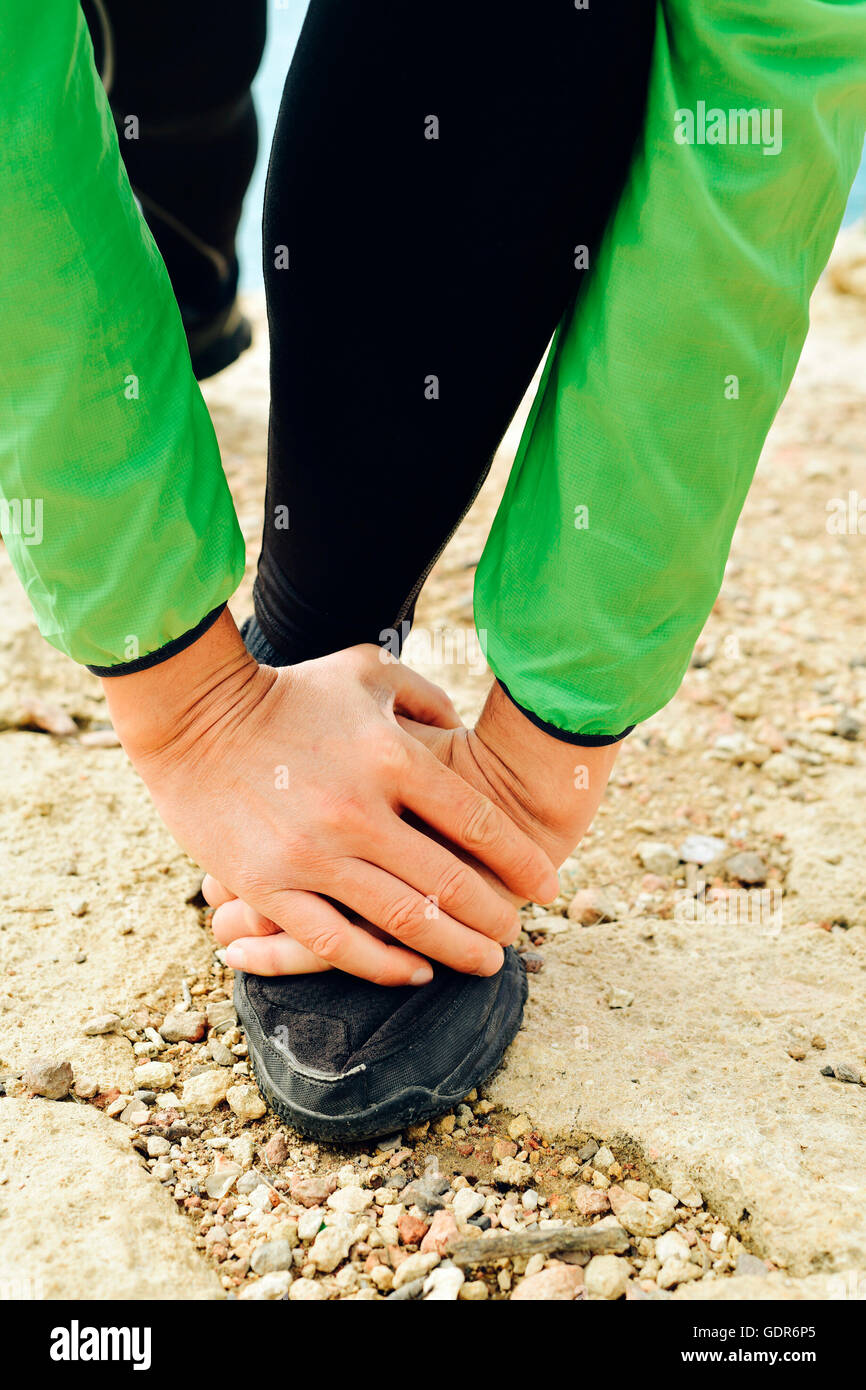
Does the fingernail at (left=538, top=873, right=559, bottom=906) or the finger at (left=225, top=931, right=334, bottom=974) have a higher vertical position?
the fingernail at (left=538, top=873, right=559, bottom=906)

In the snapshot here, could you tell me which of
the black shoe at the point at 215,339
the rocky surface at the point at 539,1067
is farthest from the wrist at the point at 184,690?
the black shoe at the point at 215,339

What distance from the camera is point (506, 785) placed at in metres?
1.16

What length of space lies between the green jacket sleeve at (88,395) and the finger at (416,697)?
0.25 meters

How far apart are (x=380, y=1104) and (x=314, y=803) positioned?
0.99ft

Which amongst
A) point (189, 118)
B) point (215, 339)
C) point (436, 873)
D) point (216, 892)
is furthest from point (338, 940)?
point (215, 339)

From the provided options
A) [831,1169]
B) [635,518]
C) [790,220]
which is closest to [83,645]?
[635,518]

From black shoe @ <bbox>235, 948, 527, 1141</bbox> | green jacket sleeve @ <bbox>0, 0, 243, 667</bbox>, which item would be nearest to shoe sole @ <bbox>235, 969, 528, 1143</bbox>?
black shoe @ <bbox>235, 948, 527, 1141</bbox>

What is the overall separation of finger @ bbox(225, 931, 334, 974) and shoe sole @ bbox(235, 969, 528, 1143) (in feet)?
0.19

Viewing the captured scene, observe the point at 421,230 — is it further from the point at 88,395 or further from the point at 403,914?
the point at 403,914

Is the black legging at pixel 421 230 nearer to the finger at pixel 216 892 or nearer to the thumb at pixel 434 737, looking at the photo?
the thumb at pixel 434 737

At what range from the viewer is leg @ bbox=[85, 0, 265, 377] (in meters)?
1.73

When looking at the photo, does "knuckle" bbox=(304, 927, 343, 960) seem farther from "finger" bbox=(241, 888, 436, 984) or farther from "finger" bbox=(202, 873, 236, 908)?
"finger" bbox=(202, 873, 236, 908)

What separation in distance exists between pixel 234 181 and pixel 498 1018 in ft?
5.60

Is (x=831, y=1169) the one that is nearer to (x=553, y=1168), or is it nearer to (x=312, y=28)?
(x=553, y=1168)
